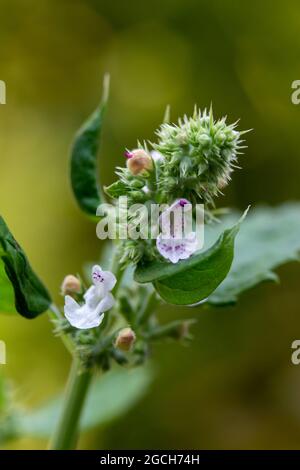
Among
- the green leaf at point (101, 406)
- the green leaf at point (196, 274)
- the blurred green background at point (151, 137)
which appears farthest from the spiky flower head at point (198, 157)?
the blurred green background at point (151, 137)

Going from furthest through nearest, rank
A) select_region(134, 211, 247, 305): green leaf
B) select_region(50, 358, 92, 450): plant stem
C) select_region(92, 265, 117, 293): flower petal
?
select_region(50, 358, 92, 450): plant stem, select_region(92, 265, 117, 293): flower petal, select_region(134, 211, 247, 305): green leaf

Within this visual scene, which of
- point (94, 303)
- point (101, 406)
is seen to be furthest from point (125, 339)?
point (101, 406)

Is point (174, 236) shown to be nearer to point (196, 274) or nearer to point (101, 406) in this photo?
point (196, 274)

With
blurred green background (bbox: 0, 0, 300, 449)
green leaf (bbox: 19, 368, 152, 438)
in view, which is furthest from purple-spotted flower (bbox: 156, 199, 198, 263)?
blurred green background (bbox: 0, 0, 300, 449)

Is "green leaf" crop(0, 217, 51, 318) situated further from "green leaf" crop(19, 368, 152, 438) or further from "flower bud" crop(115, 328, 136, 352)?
"green leaf" crop(19, 368, 152, 438)

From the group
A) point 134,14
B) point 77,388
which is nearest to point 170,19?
point 134,14

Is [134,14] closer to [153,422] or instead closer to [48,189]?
[48,189]

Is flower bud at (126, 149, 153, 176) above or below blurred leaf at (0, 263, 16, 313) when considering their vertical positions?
above
